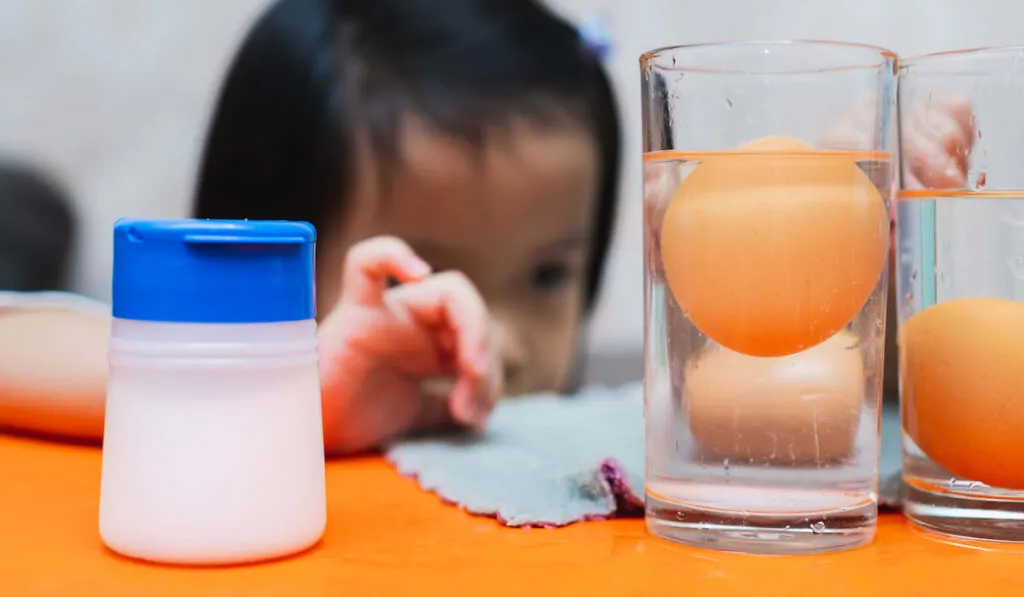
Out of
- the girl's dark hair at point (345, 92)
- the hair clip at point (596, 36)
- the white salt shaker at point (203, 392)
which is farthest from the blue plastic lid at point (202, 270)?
the hair clip at point (596, 36)

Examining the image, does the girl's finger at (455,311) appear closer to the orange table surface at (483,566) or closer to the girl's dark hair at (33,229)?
the orange table surface at (483,566)

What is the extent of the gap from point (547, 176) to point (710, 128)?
0.79 metres

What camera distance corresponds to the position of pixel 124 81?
1.19 meters

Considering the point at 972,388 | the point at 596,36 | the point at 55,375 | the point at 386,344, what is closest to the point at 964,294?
the point at 972,388

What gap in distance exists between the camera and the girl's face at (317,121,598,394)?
103cm

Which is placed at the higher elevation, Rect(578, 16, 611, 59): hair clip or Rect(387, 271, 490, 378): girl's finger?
Rect(578, 16, 611, 59): hair clip

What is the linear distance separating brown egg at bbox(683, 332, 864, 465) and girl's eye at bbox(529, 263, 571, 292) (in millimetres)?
818

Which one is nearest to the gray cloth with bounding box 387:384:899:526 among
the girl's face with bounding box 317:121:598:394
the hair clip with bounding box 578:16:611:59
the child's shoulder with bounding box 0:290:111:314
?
the child's shoulder with bounding box 0:290:111:314

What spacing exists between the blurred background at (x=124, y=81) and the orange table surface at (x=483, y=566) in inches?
34.8

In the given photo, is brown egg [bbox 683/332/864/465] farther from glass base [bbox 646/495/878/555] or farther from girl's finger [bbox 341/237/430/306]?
girl's finger [bbox 341/237/430/306]

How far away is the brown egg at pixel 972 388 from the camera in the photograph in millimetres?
343

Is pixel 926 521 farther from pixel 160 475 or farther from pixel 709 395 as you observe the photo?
pixel 160 475

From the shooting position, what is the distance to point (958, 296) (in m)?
0.36

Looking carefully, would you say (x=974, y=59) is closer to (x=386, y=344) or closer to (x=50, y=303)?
(x=386, y=344)
